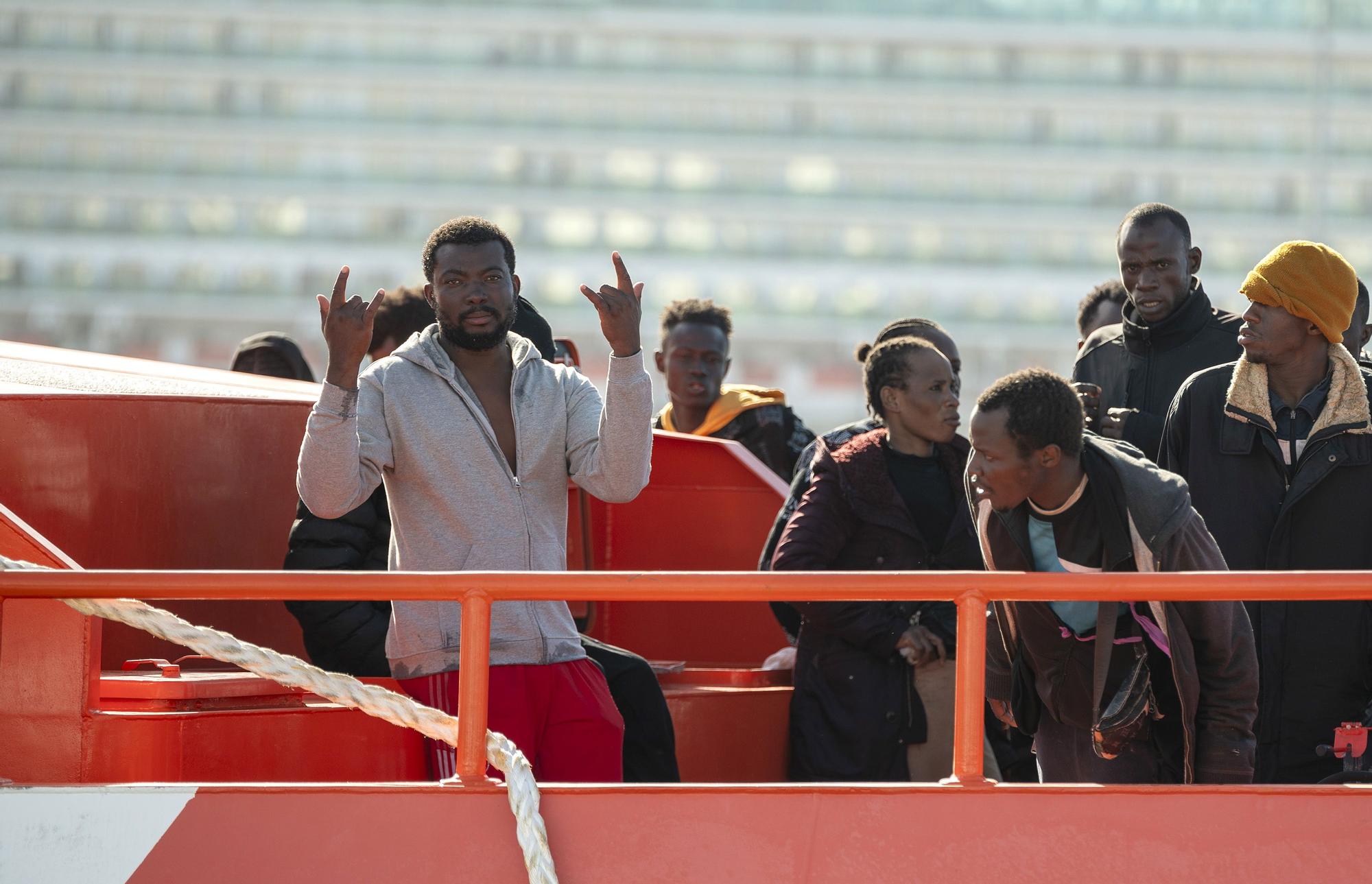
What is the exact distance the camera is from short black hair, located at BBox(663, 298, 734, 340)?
655cm

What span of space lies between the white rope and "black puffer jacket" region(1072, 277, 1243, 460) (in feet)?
7.58

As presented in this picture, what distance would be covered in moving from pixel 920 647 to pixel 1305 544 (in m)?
1.07

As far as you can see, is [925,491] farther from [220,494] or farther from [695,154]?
[695,154]

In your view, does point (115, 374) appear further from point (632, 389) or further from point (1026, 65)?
point (1026, 65)

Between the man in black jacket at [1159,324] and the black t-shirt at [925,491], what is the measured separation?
1.71 ft

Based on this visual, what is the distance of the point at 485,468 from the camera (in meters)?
3.70

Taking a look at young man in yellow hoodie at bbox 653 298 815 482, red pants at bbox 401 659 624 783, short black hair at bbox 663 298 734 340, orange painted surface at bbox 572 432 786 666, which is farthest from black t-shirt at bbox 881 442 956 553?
short black hair at bbox 663 298 734 340

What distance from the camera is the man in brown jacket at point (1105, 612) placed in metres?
3.40

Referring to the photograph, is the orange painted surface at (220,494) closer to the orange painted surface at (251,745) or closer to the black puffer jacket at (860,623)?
the black puffer jacket at (860,623)

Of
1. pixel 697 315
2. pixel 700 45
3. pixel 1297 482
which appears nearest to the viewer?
pixel 1297 482

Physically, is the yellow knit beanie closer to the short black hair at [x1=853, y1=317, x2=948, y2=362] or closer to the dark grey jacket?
the dark grey jacket

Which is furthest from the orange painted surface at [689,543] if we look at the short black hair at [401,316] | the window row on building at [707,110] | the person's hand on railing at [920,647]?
the window row on building at [707,110]

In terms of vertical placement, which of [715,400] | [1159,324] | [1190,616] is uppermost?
[1159,324]

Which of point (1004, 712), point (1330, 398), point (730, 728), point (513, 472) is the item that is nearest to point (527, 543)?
point (513, 472)
